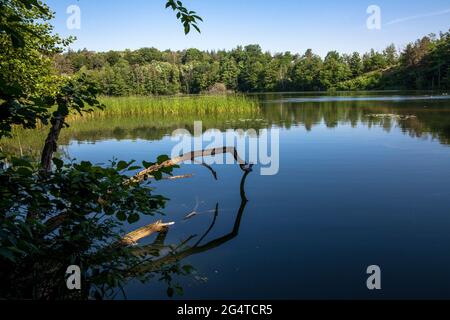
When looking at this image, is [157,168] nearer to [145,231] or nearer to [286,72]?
[145,231]

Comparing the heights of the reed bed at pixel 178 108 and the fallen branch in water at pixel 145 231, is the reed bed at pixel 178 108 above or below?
above

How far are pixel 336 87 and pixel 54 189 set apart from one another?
84.2m

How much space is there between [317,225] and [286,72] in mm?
92722

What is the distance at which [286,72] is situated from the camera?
313 ft

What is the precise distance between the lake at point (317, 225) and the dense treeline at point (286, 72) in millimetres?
49166

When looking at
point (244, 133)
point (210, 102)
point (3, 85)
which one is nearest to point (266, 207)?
point (3, 85)

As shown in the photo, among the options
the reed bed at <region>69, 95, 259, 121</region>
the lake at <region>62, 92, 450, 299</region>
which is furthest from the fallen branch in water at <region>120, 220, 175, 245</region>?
the reed bed at <region>69, 95, 259, 121</region>

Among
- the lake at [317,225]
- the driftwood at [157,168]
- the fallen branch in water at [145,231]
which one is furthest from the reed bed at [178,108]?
the fallen branch in water at [145,231]

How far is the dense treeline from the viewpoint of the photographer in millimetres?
67706

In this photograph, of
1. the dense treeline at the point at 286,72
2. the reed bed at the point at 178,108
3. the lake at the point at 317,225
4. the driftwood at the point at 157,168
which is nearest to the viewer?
the driftwood at the point at 157,168

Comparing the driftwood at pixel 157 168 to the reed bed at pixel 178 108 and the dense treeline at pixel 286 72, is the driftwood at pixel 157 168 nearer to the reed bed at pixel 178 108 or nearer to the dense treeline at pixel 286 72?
the reed bed at pixel 178 108

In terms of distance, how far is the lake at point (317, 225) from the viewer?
452 centimetres

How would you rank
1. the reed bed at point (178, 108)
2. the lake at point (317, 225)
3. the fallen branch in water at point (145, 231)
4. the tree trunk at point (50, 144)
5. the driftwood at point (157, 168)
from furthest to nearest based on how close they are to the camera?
the reed bed at point (178, 108) < the fallen branch in water at point (145, 231) < the lake at point (317, 225) < the tree trunk at point (50, 144) < the driftwood at point (157, 168)
